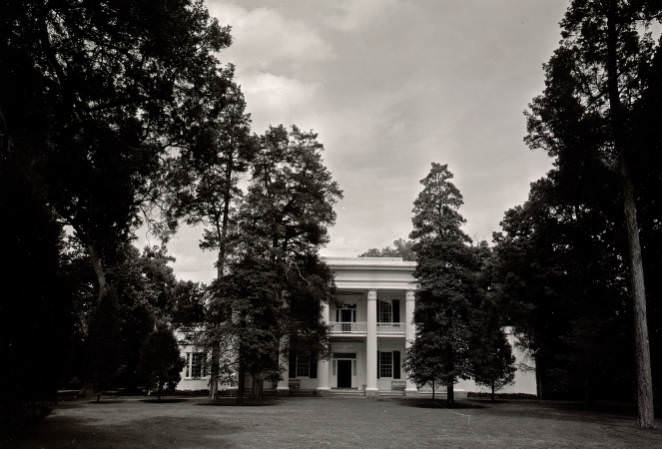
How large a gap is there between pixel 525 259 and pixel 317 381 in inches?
661

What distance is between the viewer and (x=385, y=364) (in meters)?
40.9

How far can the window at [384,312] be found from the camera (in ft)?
137

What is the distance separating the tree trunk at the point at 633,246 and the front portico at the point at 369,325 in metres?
20.1

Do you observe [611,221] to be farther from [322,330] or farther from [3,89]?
[3,89]

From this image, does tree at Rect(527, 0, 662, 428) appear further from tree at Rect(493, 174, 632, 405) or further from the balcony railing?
the balcony railing

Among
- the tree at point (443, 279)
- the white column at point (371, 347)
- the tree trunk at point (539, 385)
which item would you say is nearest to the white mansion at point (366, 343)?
the white column at point (371, 347)

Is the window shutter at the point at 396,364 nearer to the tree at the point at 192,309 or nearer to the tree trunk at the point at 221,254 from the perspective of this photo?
the tree trunk at the point at 221,254

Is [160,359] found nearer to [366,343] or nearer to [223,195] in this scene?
[223,195]

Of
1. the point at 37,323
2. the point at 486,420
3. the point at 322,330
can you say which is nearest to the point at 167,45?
the point at 37,323

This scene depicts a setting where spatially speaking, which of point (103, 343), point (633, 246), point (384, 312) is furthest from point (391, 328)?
point (633, 246)

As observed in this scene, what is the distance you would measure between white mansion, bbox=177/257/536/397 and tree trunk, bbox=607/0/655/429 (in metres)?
19.8

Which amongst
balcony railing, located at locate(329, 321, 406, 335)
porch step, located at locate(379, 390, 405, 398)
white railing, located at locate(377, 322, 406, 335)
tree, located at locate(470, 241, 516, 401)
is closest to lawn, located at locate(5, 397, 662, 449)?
tree, located at locate(470, 241, 516, 401)

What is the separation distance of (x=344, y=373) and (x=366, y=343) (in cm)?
304

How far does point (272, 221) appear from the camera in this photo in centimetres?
2945
